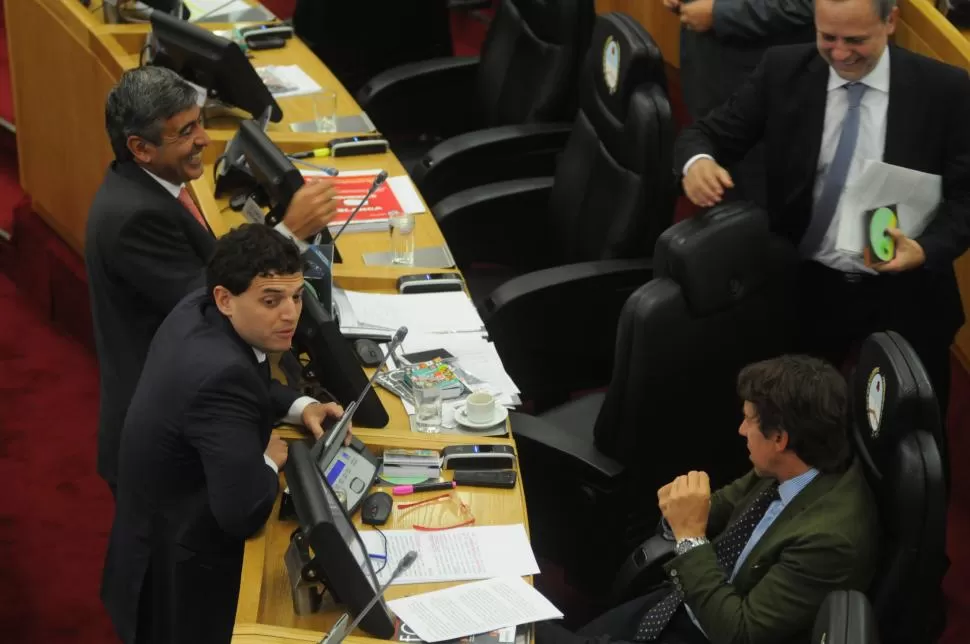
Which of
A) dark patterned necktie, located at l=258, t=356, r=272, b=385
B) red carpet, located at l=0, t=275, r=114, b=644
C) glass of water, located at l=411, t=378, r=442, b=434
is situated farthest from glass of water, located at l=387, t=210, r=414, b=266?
red carpet, located at l=0, t=275, r=114, b=644

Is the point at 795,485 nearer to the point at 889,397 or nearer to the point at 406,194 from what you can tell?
the point at 889,397

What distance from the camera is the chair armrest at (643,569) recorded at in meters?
2.54

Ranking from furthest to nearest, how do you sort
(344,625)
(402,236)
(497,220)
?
(497,220)
(402,236)
(344,625)

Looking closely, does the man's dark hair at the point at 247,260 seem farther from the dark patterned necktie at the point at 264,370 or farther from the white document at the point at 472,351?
the white document at the point at 472,351

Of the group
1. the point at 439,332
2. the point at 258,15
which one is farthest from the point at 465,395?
the point at 258,15

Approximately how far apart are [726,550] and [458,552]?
1.60ft

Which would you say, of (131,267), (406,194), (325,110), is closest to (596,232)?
(406,194)

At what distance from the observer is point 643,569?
255 centimetres

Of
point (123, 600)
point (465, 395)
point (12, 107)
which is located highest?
point (465, 395)

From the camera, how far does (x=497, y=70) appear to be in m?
4.43

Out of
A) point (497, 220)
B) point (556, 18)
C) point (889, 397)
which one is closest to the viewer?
point (889, 397)

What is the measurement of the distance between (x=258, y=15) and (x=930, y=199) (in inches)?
113

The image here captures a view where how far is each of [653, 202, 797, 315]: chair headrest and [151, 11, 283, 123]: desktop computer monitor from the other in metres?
1.52

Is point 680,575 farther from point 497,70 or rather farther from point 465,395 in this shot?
point 497,70
